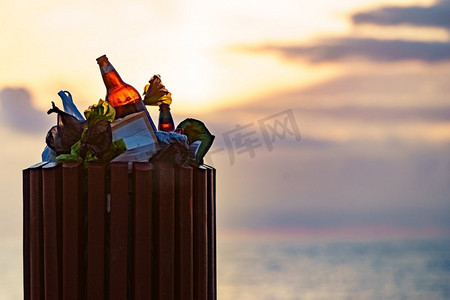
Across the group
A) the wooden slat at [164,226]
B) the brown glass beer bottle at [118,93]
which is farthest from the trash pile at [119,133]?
the wooden slat at [164,226]

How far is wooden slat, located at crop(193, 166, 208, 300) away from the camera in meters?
4.86

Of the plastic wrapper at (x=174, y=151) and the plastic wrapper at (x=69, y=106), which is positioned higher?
the plastic wrapper at (x=69, y=106)

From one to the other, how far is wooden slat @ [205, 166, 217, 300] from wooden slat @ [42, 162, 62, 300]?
0.82 m

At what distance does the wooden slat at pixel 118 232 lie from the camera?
4625 mm

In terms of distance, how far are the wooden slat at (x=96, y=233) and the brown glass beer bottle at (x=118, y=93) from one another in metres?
0.55

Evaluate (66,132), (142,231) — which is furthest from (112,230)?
(66,132)

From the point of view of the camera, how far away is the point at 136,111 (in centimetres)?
508

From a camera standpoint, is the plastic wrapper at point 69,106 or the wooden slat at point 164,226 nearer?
the wooden slat at point 164,226

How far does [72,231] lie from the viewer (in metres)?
4.67

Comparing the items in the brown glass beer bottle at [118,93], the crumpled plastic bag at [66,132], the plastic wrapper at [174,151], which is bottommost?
the plastic wrapper at [174,151]

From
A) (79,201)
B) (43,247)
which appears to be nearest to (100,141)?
(79,201)

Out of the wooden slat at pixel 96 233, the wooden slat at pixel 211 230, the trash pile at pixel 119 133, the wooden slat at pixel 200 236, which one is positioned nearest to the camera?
the wooden slat at pixel 96 233

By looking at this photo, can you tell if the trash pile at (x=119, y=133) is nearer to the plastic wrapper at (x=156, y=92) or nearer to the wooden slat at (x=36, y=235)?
the plastic wrapper at (x=156, y=92)

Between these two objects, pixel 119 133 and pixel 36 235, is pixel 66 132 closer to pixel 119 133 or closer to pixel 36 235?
pixel 119 133
